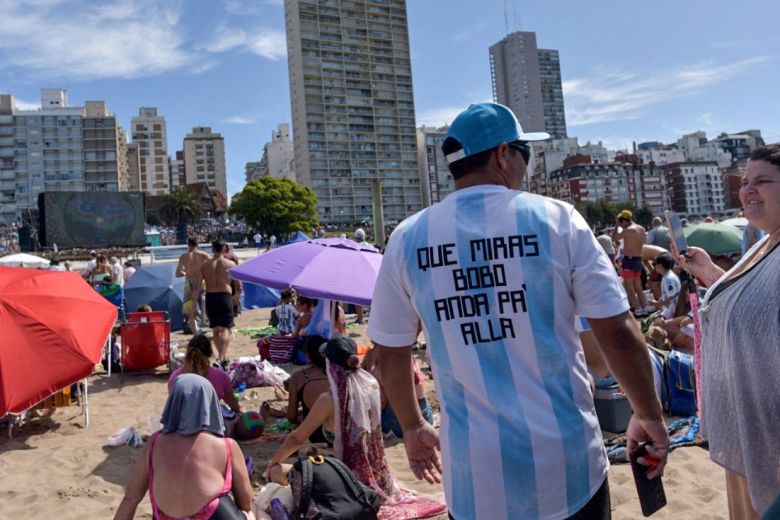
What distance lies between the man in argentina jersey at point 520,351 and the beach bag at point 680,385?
3.83 m

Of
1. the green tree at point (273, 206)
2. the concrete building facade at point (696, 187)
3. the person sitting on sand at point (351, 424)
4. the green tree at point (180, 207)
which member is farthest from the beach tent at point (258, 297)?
the concrete building facade at point (696, 187)

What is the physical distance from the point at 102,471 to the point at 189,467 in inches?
97.9

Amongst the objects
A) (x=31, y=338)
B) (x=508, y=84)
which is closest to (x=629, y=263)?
(x=31, y=338)

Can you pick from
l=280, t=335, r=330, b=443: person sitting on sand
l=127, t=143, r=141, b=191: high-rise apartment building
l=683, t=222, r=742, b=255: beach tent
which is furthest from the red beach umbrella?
l=127, t=143, r=141, b=191: high-rise apartment building

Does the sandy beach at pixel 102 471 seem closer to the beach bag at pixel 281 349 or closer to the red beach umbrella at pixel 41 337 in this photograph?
the red beach umbrella at pixel 41 337

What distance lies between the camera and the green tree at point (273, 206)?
62.8 metres

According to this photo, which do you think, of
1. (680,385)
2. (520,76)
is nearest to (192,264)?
(680,385)

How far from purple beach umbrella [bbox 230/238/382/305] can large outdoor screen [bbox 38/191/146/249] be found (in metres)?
40.4

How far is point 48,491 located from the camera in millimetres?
4203

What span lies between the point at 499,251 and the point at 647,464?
76 centimetres

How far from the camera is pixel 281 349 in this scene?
308 inches

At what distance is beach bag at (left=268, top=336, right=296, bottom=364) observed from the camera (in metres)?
7.80

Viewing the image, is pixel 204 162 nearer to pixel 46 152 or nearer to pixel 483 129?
pixel 46 152

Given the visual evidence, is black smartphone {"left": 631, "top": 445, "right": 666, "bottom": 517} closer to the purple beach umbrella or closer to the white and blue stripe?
the white and blue stripe
